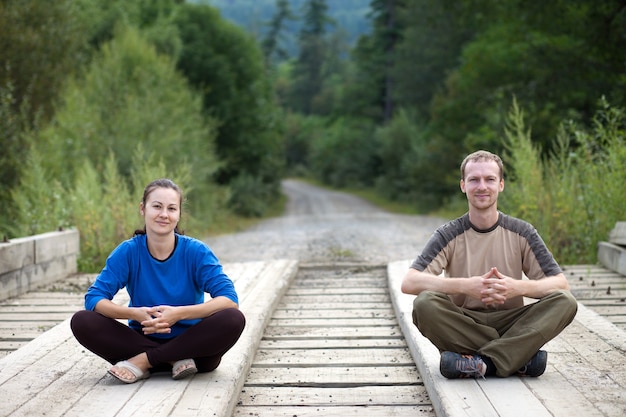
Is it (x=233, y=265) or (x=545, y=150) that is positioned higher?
(x=545, y=150)

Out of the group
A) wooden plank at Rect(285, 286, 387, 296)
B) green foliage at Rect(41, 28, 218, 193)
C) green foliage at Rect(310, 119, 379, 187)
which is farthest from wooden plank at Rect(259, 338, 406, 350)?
green foliage at Rect(310, 119, 379, 187)

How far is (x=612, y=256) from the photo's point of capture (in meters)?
8.91

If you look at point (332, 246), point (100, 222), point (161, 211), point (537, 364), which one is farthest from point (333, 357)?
point (332, 246)

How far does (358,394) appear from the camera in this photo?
14.5ft

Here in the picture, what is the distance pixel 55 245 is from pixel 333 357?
4514 millimetres

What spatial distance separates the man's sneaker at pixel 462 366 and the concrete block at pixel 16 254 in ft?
15.3

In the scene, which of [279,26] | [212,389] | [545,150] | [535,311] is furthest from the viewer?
[279,26]

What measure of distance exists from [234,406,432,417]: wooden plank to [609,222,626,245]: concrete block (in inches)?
212

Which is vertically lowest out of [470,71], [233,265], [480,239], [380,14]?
[233,265]

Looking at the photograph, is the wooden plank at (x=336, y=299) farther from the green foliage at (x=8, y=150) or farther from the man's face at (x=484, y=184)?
the green foliage at (x=8, y=150)

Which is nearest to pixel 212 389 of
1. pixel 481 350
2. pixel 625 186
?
pixel 481 350

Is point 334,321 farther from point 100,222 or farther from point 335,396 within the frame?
point 100,222

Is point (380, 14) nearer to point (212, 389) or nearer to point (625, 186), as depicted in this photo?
point (625, 186)

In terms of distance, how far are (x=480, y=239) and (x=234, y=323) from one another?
4.73ft
